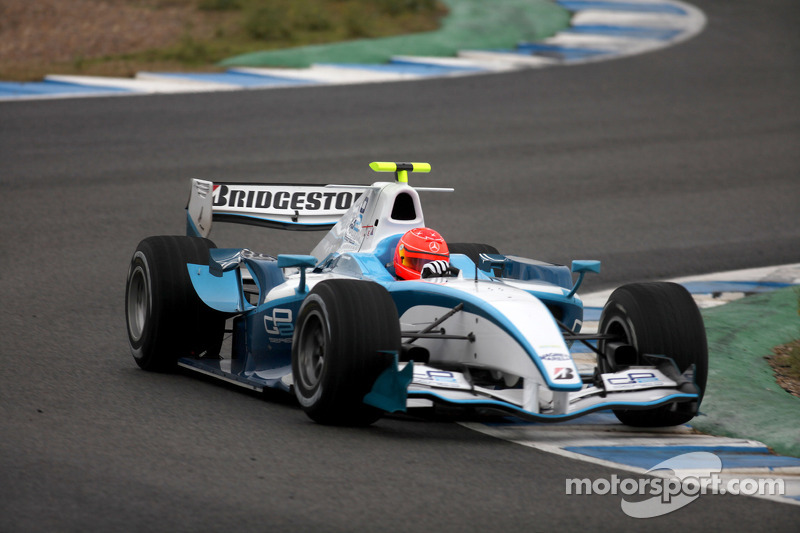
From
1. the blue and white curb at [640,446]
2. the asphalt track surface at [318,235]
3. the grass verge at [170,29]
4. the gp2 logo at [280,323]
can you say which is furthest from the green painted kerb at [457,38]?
the blue and white curb at [640,446]

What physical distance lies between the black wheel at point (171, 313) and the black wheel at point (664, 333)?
2.63 meters

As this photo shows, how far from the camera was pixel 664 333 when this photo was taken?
6621 millimetres

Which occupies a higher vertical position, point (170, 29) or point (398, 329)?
point (170, 29)

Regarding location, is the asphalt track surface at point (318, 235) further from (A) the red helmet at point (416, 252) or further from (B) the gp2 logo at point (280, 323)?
(A) the red helmet at point (416, 252)

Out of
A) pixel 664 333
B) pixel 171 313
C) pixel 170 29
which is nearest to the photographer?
pixel 664 333

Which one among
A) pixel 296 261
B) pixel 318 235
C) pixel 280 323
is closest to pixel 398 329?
pixel 296 261

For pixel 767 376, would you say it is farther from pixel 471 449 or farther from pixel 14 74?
pixel 14 74

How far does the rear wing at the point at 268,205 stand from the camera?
8.53 m

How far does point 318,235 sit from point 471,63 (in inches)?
336

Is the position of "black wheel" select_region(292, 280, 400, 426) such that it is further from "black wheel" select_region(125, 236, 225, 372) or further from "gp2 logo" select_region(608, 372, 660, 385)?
"black wheel" select_region(125, 236, 225, 372)

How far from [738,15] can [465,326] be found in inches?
876

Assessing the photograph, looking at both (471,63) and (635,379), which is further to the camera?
(471,63)

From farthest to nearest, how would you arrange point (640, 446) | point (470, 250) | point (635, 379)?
point (470, 250), point (635, 379), point (640, 446)

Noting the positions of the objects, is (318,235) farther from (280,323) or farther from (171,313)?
(280,323)
